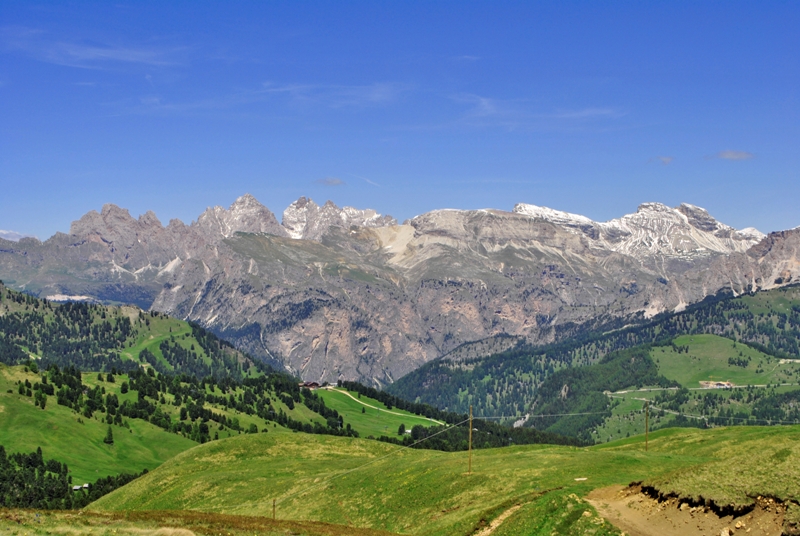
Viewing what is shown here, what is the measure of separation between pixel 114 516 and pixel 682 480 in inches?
2053

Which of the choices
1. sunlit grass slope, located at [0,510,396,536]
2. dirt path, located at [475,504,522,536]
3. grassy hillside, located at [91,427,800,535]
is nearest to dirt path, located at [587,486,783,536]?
grassy hillside, located at [91,427,800,535]

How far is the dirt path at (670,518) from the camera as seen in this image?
193 ft

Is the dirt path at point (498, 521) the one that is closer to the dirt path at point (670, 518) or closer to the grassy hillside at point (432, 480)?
the grassy hillside at point (432, 480)

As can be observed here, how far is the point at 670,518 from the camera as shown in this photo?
65375 millimetres

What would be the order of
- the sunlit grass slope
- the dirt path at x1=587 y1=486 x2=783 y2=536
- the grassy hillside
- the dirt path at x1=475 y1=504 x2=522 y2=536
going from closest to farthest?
the dirt path at x1=587 y1=486 x2=783 y2=536
the sunlit grass slope
the dirt path at x1=475 y1=504 x2=522 y2=536
the grassy hillside

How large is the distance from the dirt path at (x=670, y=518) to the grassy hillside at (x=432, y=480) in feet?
4.90

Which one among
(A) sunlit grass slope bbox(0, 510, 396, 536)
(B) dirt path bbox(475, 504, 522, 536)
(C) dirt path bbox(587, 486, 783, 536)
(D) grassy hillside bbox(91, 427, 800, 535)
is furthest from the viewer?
(D) grassy hillside bbox(91, 427, 800, 535)

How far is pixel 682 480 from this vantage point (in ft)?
227

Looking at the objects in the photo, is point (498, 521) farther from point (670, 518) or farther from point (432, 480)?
point (432, 480)

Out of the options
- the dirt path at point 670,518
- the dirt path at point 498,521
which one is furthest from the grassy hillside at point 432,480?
the dirt path at point 670,518

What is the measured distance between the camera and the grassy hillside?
75.4 meters

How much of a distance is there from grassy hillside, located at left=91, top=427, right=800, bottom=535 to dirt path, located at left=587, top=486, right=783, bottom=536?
1.49 m

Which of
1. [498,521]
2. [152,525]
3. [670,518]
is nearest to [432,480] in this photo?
[498,521]

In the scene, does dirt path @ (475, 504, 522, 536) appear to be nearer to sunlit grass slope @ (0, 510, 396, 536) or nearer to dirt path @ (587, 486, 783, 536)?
dirt path @ (587, 486, 783, 536)
